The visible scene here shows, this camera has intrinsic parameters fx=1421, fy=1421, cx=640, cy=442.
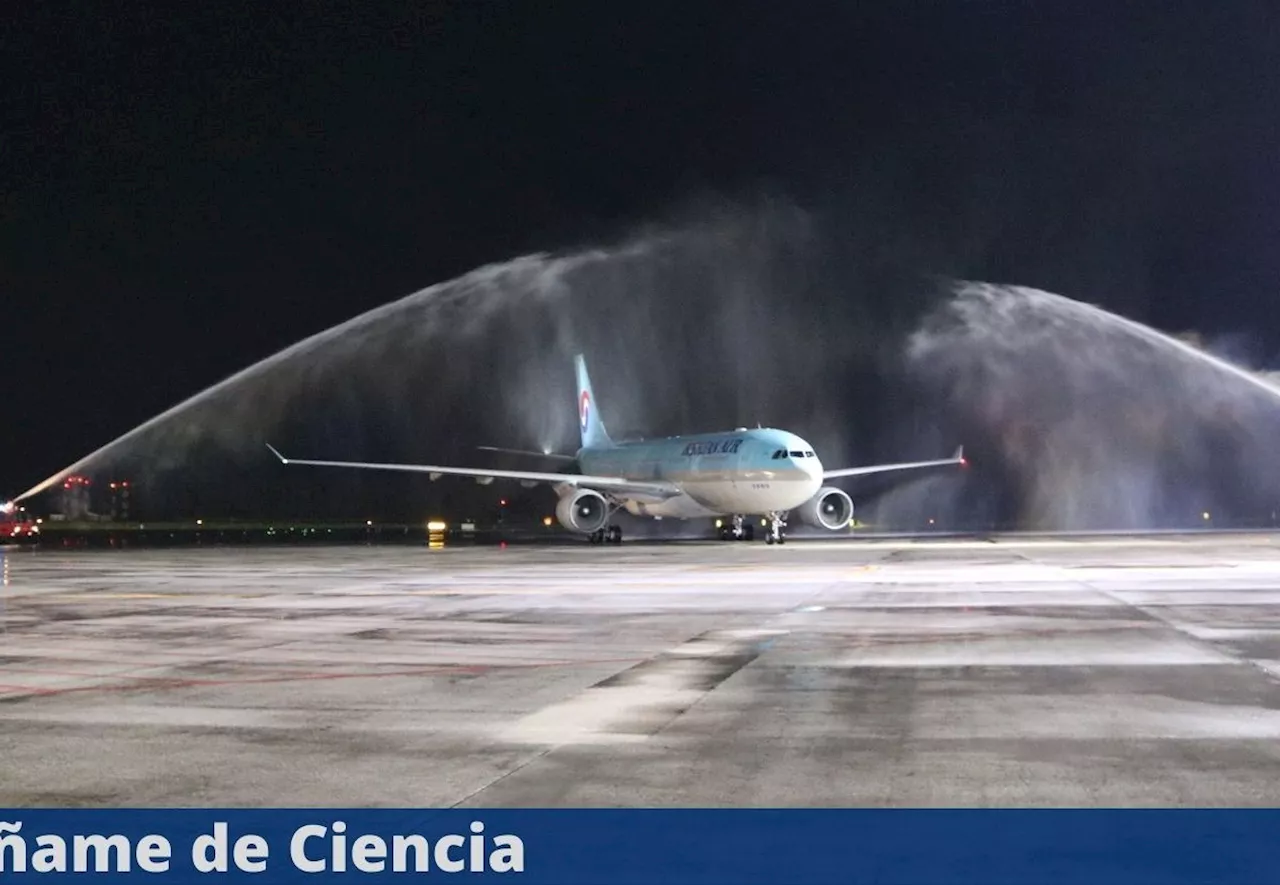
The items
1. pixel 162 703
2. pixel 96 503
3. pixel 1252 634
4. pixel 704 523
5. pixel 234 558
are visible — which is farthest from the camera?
pixel 96 503

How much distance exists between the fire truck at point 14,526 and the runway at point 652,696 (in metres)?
50.7

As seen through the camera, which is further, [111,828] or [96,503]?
[96,503]

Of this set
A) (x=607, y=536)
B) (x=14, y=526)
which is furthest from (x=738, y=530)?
(x=14, y=526)

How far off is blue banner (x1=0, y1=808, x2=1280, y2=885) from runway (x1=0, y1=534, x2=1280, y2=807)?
442 millimetres

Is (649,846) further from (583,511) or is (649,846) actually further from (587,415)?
(587,415)

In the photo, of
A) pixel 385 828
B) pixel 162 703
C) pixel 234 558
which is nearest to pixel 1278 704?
pixel 385 828

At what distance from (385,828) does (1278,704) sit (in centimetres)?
841

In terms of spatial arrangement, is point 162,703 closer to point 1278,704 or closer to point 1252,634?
point 1278,704

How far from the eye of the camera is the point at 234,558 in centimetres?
5116

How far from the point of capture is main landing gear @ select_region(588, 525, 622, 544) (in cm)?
6631

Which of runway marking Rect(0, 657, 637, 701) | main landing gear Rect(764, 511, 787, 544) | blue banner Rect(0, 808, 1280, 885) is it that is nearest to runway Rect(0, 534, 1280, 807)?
runway marking Rect(0, 657, 637, 701)

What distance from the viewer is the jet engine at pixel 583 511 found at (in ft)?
214

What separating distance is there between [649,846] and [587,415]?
256ft

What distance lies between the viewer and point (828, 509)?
211 feet
